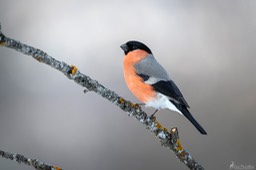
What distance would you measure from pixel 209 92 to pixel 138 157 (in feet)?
3.81

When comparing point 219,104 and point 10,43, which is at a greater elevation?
point 10,43

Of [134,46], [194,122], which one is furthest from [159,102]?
[134,46]

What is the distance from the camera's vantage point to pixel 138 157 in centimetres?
453

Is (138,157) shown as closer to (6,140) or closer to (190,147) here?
(190,147)

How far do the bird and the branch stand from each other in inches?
22.6

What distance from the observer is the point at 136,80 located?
9.76 feet

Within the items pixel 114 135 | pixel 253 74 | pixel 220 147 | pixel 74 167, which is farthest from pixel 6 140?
pixel 253 74

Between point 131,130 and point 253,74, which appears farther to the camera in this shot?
point 253,74

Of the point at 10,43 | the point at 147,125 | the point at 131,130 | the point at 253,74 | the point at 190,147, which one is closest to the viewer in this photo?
the point at 10,43

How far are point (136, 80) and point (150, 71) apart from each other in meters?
0.11

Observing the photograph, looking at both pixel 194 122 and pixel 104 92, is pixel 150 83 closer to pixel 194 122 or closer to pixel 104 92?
pixel 194 122

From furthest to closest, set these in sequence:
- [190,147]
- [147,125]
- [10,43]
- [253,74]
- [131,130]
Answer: [253,74] < [131,130] < [190,147] < [147,125] < [10,43]

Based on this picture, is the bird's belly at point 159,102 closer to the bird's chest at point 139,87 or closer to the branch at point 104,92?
the bird's chest at point 139,87

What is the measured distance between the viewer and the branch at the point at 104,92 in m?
1.85
